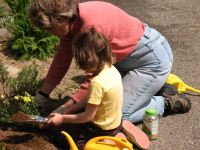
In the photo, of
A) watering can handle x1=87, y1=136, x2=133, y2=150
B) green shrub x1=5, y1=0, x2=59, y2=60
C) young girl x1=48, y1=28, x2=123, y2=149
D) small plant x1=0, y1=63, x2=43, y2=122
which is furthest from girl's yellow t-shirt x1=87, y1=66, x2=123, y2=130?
green shrub x1=5, y1=0, x2=59, y2=60

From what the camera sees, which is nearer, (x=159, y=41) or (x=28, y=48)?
(x=159, y=41)

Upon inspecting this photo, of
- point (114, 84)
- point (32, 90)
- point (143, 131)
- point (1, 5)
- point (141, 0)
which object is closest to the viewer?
point (114, 84)

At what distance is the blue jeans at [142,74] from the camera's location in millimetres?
4035

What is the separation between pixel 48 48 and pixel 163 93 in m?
1.52

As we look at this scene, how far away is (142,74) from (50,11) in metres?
1.00

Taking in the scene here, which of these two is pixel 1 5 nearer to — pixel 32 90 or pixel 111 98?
pixel 32 90

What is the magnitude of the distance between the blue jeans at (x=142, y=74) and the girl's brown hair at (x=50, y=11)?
741mm

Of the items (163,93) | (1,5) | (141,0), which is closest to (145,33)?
(163,93)

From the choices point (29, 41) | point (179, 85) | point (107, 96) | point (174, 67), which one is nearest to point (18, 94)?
point (107, 96)

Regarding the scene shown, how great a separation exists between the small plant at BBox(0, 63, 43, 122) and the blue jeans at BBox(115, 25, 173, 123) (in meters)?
0.75

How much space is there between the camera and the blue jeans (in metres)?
4.04

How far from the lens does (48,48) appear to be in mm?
5285

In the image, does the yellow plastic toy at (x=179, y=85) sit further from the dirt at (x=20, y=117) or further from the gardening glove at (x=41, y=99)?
the dirt at (x=20, y=117)

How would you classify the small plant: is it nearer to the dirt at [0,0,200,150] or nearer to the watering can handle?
the dirt at [0,0,200,150]
